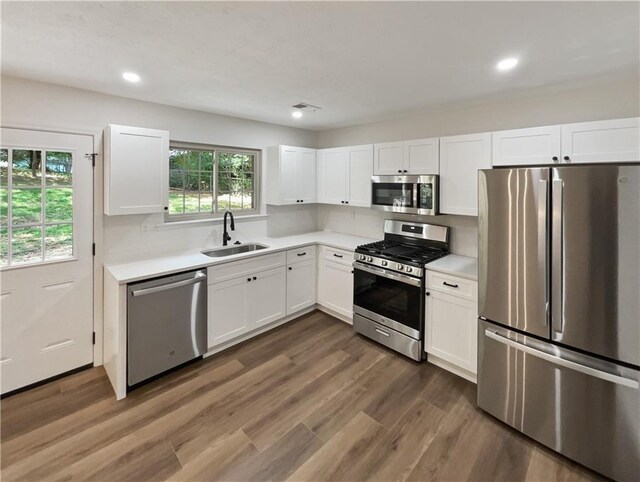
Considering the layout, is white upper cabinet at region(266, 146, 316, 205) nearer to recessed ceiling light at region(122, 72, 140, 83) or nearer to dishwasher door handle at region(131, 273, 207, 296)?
dishwasher door handle at region(131, 273, 207, 296)

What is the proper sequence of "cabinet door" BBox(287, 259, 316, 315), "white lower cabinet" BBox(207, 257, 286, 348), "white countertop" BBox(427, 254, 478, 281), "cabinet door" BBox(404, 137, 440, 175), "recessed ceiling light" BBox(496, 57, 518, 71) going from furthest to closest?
"cabinet door" BBox(287, 259, 316, 315) < "cabinet door" BBox(404, 137, 440, 175) < "white lower cabinet" BBox(207, 257, 286, 348) < "white countertop" BBox(427, 254, 478, 281) < "recessed ceiling light" BBox(496, 57, 518, 71)

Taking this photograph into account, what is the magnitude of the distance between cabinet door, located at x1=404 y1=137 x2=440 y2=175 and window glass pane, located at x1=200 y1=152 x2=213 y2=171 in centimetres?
225

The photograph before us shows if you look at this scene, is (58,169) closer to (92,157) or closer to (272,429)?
(92,157)

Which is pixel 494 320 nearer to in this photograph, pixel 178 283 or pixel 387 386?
pixel 387 386

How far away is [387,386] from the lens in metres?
2.67

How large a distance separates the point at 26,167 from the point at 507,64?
368 centimetres

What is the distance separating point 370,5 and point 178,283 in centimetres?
244

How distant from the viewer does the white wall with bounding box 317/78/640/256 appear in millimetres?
2461

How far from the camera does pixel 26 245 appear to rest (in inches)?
98.9

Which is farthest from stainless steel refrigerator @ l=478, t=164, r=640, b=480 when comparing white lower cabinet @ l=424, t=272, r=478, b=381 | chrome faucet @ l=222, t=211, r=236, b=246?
chrome faucet @ l=222, t=211, r=236, b=246

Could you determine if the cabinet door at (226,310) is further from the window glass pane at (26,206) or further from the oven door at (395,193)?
the oven door at (395,193)

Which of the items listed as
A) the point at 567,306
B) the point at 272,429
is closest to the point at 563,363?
the point at 567,306

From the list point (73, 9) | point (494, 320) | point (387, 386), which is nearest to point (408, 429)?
point (387, 386)

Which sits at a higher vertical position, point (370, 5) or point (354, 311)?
point (370, 5)
